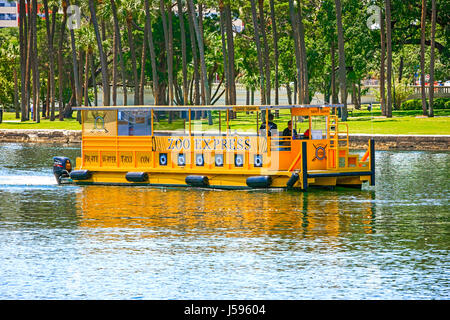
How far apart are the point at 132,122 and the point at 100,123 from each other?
1217mm

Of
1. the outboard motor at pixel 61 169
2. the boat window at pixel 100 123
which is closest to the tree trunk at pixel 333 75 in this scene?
the outboard motor at pixel 61 169

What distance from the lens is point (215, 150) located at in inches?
1239

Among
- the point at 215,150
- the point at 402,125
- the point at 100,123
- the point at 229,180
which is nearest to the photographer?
the point at 229,180

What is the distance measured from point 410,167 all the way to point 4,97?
81.8 metres

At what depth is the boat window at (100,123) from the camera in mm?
32938

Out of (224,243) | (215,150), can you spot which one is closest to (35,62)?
(215,150)

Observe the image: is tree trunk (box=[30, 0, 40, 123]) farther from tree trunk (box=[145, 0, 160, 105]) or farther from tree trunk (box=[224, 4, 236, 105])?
tree trunk (box=[224, 4, 236, 105])

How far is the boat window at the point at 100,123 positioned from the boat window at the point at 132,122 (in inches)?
8.4

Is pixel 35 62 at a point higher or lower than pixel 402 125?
higher

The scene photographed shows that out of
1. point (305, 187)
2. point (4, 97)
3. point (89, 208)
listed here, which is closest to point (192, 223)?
point (89, 208)

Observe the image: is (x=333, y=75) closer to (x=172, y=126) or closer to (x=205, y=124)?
(x=172, y=126)

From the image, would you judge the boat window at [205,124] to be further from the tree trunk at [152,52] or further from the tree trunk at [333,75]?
the tree trunk at [333,75]

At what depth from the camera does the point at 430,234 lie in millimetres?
22141
